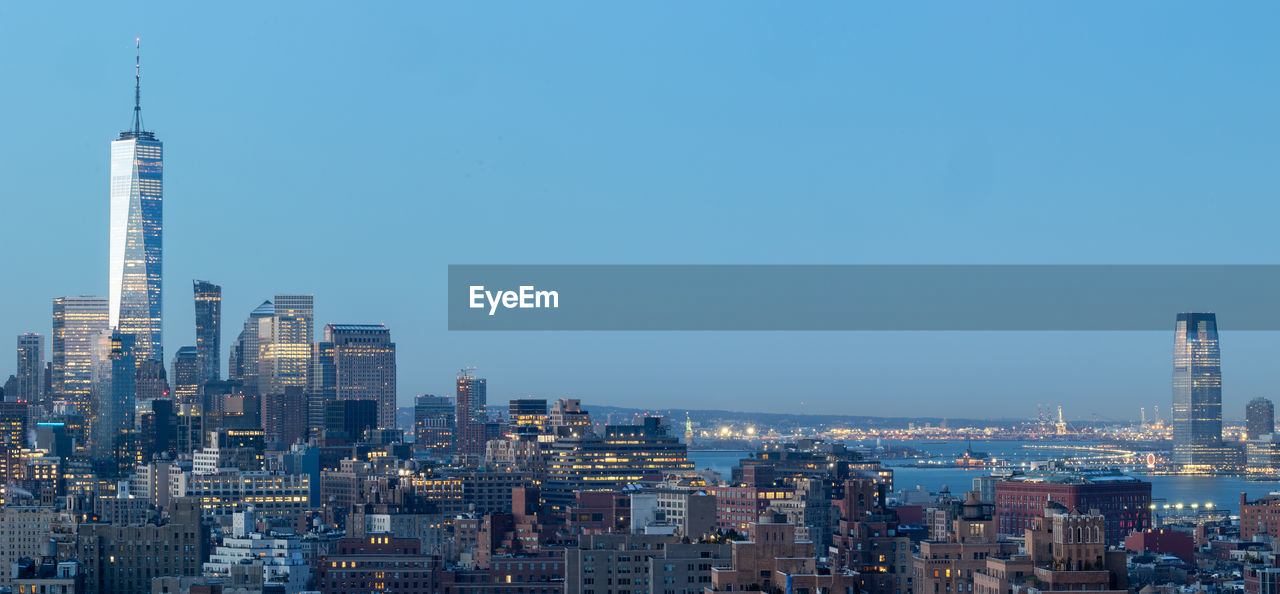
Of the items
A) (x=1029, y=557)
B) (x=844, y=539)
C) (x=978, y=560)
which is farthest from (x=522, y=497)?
(x=1029, y=557)

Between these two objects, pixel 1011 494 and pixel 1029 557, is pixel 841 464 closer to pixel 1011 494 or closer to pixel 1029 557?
pixel 1011 494

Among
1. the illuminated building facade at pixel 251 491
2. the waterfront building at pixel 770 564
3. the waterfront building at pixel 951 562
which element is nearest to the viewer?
the waterfront building at pixel 770 564

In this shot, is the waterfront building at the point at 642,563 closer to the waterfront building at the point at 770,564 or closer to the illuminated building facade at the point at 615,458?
the waterfront building at the point at 770,564

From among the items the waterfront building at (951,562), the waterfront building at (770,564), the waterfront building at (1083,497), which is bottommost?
the waterfront building at (1083,497)

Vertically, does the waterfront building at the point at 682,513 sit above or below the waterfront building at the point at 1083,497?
above

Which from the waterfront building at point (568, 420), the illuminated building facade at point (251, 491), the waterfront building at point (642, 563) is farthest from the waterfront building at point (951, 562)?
the waterfront building at point (568, 420)

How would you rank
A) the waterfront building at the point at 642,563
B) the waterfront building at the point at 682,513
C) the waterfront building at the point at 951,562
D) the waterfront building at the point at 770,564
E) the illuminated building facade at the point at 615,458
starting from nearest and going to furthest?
the waterfront building at the point at 770,564
the waterfront building at the point at 642,563
the waterfront building at the point at 951,562
the waterfront building at the point at 682,513
the illuminated building facade at the point at 615,458

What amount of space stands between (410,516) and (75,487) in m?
58.9

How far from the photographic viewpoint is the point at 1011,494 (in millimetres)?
152250

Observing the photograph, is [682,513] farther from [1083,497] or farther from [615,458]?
[615,458]

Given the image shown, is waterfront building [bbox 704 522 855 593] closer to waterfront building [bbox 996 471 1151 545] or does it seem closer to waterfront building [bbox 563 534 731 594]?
waterfront building [bbox 563 534 731 594]

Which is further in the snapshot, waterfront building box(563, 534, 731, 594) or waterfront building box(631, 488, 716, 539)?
waterfront building box(631, 488, 716, 539)

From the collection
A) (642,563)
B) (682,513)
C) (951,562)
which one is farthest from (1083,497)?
(642,563)

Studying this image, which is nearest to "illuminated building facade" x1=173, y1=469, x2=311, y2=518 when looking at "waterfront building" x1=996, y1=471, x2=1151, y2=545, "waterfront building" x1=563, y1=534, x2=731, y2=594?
"waterfront building" x1=996, y1=471, x2=1151, y2=545
